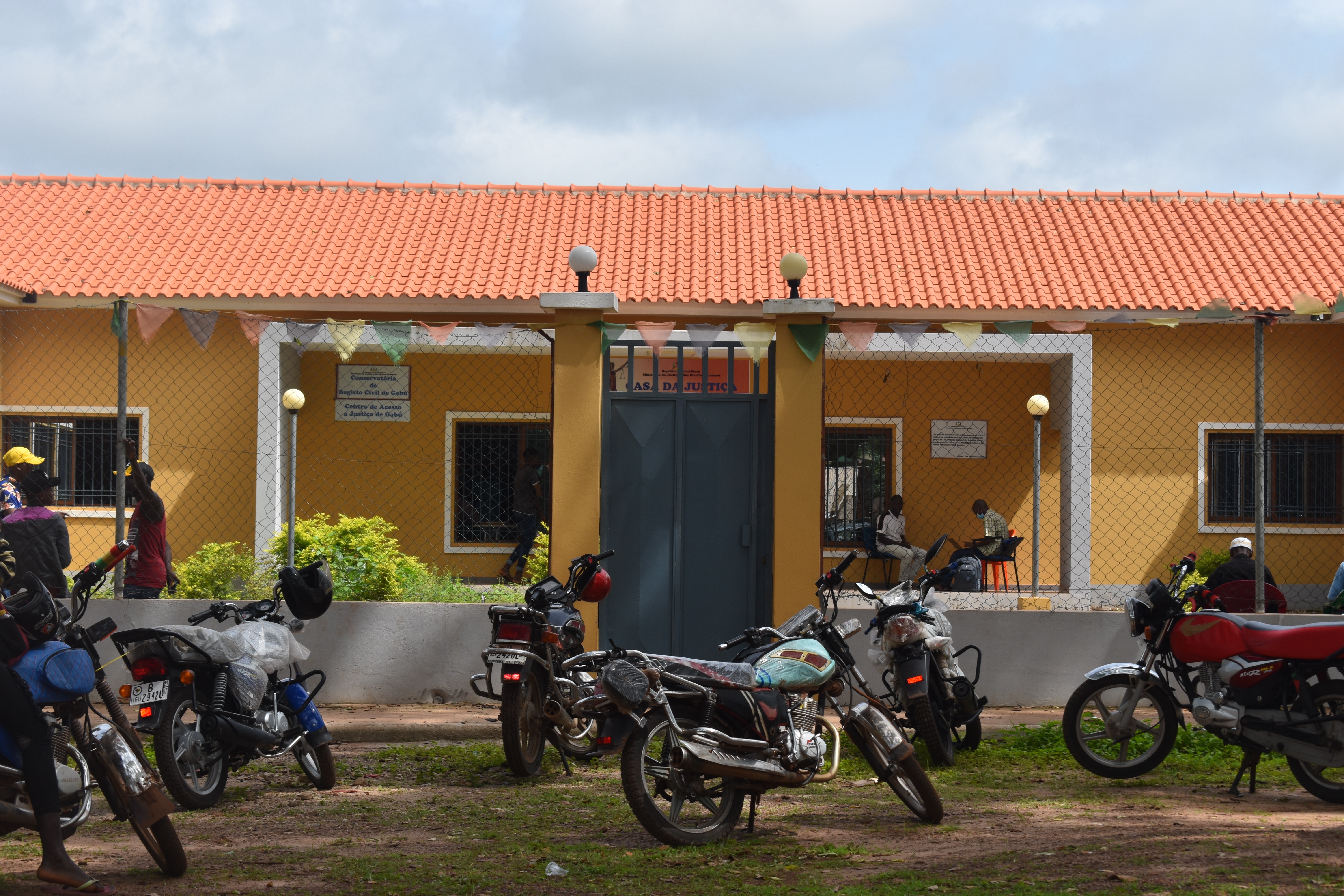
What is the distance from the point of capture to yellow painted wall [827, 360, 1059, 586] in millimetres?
15539

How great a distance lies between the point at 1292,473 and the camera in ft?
50.8

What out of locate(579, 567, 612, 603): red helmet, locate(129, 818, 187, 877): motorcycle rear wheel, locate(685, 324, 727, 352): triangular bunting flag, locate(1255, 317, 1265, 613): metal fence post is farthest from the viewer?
locate(685, 324, 727, 352): triangular bunting flag

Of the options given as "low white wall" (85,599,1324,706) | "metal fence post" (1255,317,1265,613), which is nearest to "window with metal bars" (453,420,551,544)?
"low white wall" (85,599,1324,706)

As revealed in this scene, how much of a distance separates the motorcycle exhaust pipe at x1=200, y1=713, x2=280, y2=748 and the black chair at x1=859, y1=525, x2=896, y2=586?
378 inches

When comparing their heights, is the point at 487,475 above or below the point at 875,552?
above

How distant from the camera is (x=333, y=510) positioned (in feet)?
48.8

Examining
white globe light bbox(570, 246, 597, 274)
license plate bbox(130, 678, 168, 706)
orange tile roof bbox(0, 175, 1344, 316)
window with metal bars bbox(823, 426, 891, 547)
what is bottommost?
license plate bbox(130, 678, 168, 706)

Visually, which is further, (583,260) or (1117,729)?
(583,260)

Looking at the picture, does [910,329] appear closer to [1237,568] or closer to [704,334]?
[704,334]

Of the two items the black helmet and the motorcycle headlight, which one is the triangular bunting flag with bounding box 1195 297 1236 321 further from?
the black helmet

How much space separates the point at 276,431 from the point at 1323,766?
12.6 m

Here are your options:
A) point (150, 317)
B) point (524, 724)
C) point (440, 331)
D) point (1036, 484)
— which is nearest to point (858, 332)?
point (440, 331)

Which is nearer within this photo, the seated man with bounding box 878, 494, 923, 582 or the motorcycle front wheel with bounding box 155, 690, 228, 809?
the motorcycle front wheel with bounding box 155, 690, 228, 809

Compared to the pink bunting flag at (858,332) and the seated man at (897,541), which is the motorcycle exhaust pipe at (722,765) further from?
the seated man at (897,541)
